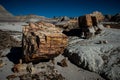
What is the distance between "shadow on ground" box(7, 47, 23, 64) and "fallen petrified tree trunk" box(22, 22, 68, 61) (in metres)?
2.22

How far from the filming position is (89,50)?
1608 cm

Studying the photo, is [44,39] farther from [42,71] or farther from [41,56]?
[42,71]

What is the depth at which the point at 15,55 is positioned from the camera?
17.9 metres

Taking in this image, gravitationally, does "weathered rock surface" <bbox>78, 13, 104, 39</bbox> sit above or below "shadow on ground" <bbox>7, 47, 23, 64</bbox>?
above

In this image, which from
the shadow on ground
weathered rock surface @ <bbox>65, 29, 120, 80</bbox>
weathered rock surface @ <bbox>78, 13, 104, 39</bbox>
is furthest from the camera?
weathered rock surface @ <bbox>78, 13, 104, 39</bbox>

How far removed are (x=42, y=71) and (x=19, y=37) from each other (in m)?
13.3

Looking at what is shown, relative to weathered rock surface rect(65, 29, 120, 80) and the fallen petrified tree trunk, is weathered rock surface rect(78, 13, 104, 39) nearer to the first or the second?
weathered rock surface rect(65, 29, 120, 80)

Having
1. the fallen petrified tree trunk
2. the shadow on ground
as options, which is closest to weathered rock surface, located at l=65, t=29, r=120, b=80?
the fallen petrified tree trunk

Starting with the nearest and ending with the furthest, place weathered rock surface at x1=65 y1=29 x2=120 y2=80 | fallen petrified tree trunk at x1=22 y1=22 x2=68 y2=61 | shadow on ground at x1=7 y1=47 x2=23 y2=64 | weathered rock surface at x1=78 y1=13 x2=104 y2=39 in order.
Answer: weathered rock surface at x1=65 y1=29 x2=120 y2=80 → fallen petrified tree trunk at x1=22 y1=22 x2=68 y2=61 → shadow on ground at x1=7 y1=47 x2=23 y2=64 → weathered rock surface at x1=78 y1=13 x2=104 y2=39

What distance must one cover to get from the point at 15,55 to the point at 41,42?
16.5 ft

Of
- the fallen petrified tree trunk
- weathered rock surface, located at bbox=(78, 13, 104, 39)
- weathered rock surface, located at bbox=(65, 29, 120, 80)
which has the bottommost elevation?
weathered rock surface, located at bbox=(65, 29, 120, 80)

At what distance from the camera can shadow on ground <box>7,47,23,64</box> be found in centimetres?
1677

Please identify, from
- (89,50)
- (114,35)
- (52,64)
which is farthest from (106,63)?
(114,35)

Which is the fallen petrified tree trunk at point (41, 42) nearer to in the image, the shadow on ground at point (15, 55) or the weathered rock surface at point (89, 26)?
the shadow on ground at point (15, 55)
